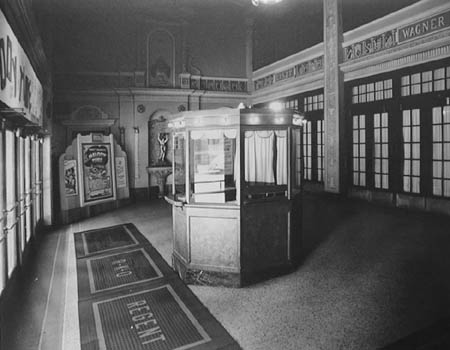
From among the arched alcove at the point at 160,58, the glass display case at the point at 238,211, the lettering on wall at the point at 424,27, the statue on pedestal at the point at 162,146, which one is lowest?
the glass display case at the point at 238,211

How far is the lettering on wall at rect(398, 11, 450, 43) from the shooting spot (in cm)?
688

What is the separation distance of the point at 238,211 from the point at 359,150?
20.1ft

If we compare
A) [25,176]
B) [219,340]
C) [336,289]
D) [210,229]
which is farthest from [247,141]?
Answer: [25,176]

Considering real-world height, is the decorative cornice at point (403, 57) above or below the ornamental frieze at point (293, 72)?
below

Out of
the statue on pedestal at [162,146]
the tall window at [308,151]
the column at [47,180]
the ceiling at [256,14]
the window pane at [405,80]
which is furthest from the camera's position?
the statue on pedestal at [162,146]

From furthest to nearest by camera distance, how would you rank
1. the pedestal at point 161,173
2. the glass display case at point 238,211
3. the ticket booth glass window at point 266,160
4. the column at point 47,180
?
the pedestal at point 161,173 < the column at point 47,180 < the ticket booth glass window at point 266,160 < the glass display case at point 238,211

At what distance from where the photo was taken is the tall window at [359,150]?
9.09 meters

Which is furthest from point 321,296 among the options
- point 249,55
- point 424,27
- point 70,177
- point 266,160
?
point 249,55

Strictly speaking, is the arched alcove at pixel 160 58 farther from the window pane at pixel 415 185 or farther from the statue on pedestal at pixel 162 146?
the window pane at pixel 415 185

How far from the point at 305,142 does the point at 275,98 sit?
2092 mm

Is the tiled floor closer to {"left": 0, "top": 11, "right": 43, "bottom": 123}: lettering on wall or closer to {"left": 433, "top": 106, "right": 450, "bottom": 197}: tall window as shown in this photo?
{"left": 433, "top": 106, "right": 450, "bottom": 197}: tall window

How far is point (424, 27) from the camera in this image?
7.25 m

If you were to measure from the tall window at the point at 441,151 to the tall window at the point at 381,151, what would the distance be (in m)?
1.19

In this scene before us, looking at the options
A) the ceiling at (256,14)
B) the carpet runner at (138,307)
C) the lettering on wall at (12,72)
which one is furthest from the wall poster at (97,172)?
the lettering on wall at (12,72)
